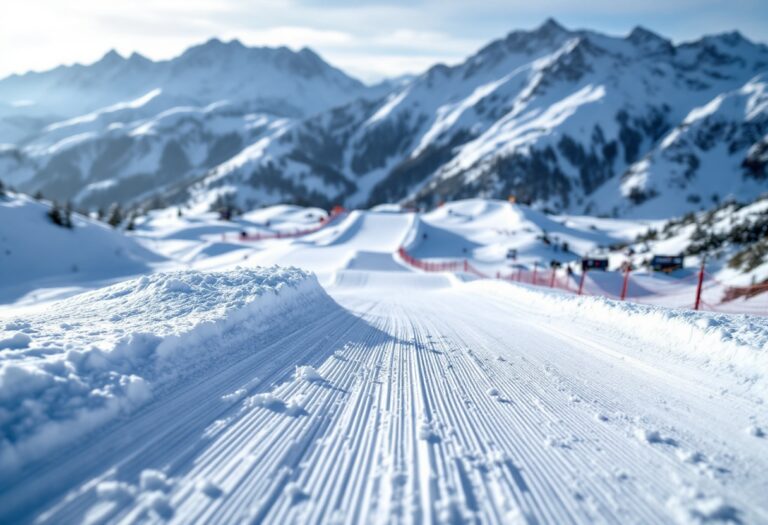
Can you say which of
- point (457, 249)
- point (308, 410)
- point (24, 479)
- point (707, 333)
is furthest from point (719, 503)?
Result: point (457, 249)

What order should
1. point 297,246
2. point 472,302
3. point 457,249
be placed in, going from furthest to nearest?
1. point 457,249
2. point 297,246
3. point 472,302

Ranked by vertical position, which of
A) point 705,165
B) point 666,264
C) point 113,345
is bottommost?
point 113,345

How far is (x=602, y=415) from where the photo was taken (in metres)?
4.61

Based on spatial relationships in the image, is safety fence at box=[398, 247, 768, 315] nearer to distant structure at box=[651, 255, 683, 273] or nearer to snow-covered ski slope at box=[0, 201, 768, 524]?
distant structure at box=[651, 255, 683, 273]

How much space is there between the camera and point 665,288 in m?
25.5

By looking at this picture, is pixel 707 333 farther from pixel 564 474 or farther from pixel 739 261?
pixel 739 261

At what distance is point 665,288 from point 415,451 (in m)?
27.6

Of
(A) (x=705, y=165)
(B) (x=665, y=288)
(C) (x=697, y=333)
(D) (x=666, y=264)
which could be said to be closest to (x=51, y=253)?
(C) (x=697, y=333)

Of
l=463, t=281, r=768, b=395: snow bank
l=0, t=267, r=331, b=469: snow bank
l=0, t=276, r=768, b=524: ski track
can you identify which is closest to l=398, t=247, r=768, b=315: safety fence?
l=463, t=281, r=768, b=395: snow bank

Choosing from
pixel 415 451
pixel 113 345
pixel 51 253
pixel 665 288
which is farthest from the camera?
pixel 51 253

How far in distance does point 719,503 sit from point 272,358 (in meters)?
5.13

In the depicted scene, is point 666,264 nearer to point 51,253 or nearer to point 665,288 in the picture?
point 665,288

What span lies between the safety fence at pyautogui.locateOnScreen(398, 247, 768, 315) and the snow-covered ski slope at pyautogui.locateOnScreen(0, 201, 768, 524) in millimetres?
9835

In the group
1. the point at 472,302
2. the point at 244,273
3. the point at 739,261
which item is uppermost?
the point at 739,261
